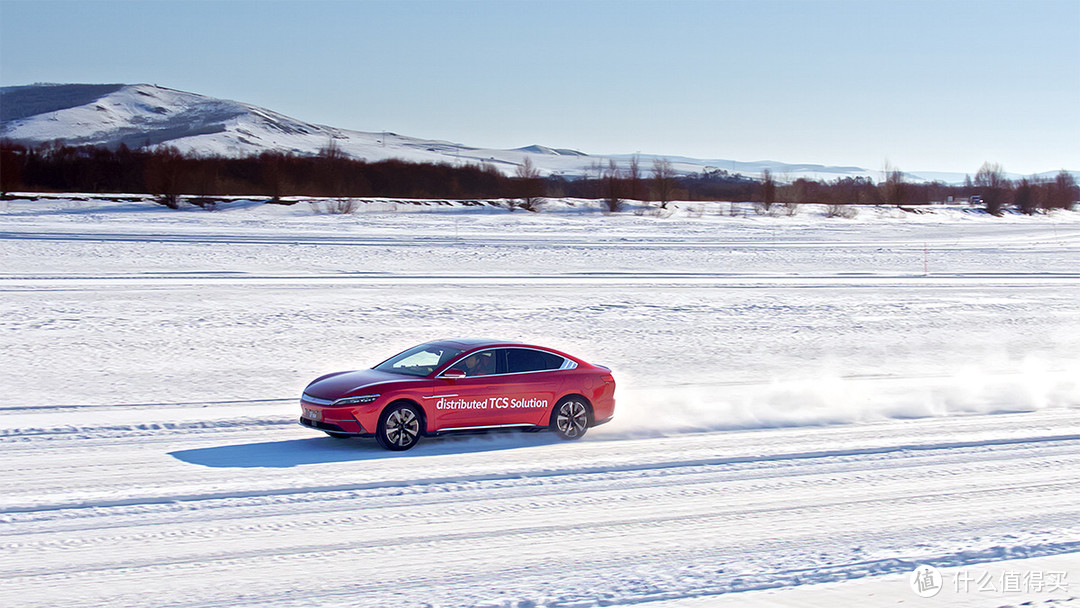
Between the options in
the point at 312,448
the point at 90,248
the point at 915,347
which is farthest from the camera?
the point at 90,248

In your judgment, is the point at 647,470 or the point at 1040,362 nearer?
the point at 647,470

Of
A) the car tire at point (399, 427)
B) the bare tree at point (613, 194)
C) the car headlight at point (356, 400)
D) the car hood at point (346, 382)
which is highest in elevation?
the bare tree at point (613, 194)

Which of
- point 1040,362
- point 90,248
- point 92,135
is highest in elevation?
point 92,135

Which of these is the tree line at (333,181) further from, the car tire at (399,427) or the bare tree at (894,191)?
the car tire at (399,427)

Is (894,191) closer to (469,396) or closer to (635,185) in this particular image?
(635,185)

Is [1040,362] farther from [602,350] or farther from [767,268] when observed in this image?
[767,268]

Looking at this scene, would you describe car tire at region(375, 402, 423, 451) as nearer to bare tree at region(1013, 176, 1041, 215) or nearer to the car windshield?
the car windshield

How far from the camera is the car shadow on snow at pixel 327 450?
34.5 ft

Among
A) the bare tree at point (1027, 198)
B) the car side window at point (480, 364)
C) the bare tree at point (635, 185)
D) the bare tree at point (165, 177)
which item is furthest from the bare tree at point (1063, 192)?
the car side window at point (480, 364)

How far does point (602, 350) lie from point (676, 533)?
12286 mm

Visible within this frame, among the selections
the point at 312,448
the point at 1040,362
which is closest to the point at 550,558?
the point at 312,448

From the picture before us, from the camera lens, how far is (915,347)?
21875mm

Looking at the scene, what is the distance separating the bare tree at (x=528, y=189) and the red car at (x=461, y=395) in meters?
47.7

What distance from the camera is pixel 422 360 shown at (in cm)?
1233
